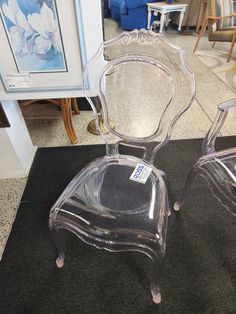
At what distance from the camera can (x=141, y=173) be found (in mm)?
917

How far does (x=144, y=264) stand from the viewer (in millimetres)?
994

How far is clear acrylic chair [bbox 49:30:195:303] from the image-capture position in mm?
743

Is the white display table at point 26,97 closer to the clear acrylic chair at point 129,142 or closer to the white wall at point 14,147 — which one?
the white wall at point 14,147

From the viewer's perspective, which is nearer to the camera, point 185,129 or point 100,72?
point 100,72

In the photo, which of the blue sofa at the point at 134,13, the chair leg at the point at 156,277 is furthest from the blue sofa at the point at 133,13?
the chair leg at the point at 156,277

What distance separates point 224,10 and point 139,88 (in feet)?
9.01

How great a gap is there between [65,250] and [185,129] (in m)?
1.31

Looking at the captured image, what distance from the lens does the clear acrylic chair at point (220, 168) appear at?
0.88m

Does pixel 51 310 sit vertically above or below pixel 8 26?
below

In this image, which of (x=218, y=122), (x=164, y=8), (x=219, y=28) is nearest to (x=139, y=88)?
(x=218, y=122)

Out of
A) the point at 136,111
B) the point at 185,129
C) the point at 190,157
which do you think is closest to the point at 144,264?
the point at 136,111

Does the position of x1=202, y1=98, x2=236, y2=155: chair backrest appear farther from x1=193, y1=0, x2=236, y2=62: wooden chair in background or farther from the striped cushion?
the striped cushion

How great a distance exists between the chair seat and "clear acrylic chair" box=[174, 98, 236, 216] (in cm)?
21

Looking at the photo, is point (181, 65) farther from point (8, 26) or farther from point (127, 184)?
point (8, 26)
